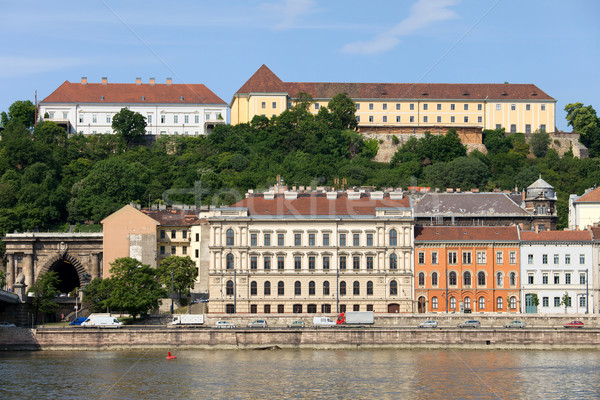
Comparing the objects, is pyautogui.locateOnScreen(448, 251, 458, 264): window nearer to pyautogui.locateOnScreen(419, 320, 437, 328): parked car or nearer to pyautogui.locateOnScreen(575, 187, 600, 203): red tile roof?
pyautogui.locateOnScreen(419, 320, 437, 328): parked car

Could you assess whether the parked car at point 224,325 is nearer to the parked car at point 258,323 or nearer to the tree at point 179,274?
the parked car at point 258,323

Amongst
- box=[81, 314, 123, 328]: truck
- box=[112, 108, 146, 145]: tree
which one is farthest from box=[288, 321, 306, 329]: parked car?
box=[112, 108, 146, 145]: tree

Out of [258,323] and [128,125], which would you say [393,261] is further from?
[128,125]

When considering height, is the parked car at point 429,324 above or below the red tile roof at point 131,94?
below

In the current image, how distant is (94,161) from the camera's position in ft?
419

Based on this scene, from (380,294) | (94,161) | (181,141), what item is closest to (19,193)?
(94,161)

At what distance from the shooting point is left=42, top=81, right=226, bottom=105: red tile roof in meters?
137

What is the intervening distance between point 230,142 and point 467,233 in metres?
52.8

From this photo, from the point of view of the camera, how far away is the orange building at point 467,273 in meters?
80.3

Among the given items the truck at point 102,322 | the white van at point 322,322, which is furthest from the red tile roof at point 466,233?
the truck at point 102,322

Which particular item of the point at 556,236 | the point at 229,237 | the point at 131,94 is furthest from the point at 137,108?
the point at 556,236

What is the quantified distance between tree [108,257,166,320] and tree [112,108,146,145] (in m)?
56.9

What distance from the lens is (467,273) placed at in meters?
80.8

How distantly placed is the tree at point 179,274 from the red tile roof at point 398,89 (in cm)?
5494
